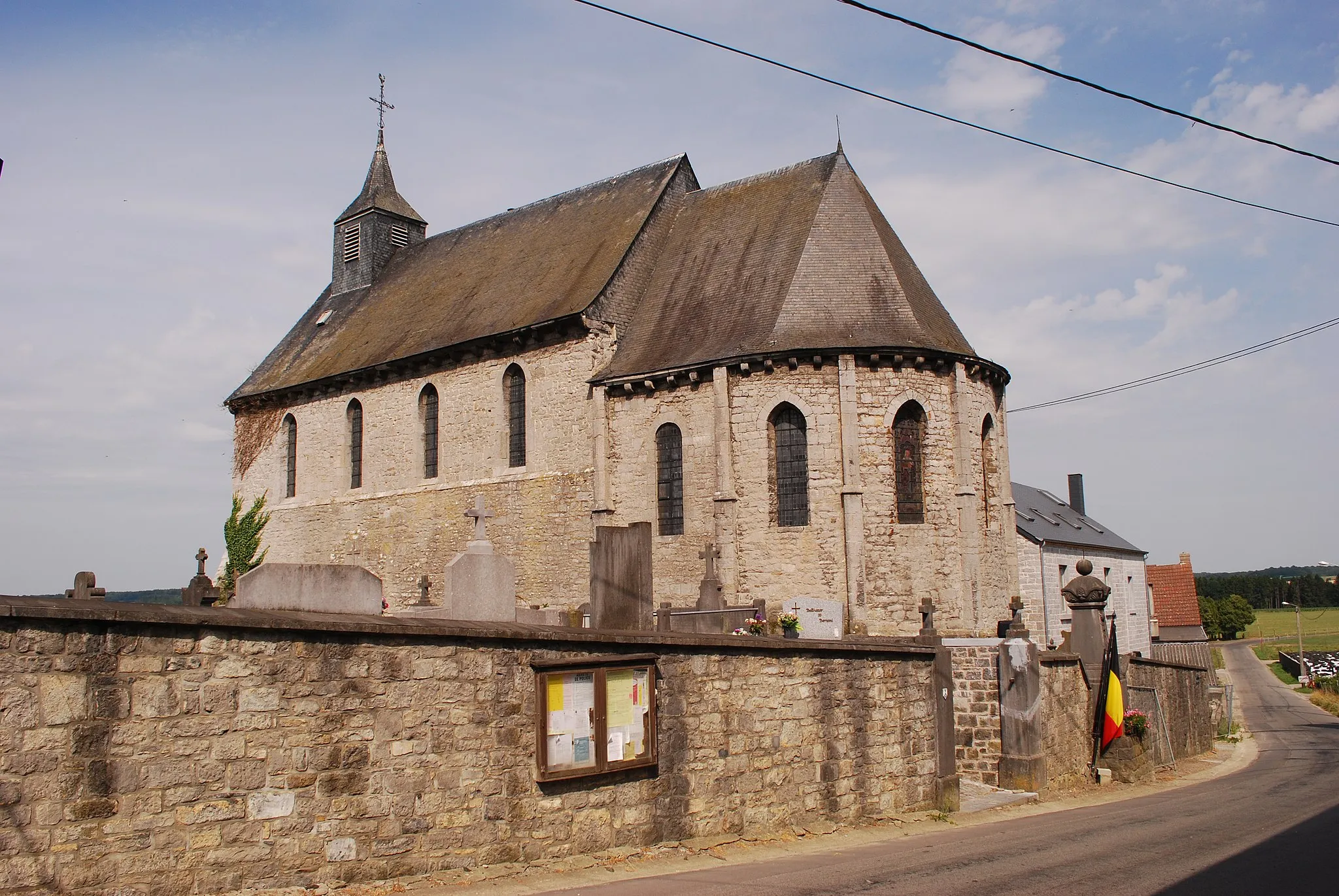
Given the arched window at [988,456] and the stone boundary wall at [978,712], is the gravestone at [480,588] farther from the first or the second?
the arched window at [988,456]

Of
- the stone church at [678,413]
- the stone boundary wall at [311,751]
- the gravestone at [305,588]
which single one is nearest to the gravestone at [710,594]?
the stone church at [678,413]

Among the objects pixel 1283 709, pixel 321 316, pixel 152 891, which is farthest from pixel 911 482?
pixel 1283 709

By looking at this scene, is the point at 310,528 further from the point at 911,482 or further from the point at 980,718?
the point at 980,718

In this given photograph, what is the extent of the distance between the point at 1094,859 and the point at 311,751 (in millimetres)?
6605

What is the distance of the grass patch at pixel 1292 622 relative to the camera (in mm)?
97625

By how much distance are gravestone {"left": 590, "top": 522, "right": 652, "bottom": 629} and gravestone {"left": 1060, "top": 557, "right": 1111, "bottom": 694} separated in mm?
8742

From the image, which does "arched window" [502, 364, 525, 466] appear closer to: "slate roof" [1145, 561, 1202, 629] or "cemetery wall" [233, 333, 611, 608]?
"cemetery wall" [233, 333, 611, 608]

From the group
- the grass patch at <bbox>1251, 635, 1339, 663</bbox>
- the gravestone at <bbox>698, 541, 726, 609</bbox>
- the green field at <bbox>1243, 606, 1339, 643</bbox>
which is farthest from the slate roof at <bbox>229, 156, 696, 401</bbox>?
the green field at <bbox>1243, 606, 1339, 643</bbox>

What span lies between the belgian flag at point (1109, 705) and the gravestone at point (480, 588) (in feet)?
35.3

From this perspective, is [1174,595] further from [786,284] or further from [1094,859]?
[1094,859]

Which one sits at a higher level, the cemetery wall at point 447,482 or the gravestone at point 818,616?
the cemetery wall at point 447,482

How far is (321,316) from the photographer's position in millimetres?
32531

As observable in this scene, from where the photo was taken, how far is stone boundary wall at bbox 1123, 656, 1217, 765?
1997cm

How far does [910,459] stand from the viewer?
20.6 metres
